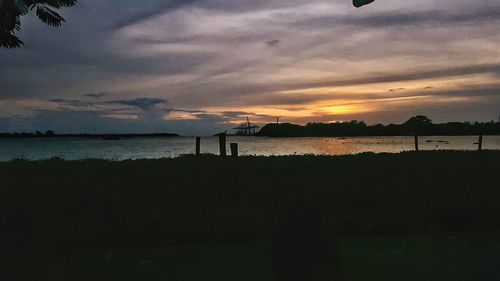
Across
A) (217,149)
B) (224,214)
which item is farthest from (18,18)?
(217,149)

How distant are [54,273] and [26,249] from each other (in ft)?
4.54

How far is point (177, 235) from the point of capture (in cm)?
924

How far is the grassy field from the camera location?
6496 mm

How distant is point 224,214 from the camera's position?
1055 cm

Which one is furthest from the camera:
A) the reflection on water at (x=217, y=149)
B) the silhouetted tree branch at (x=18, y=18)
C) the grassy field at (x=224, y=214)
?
the reflection on water at (x=217, y=149)

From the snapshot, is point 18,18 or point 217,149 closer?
point 18,18

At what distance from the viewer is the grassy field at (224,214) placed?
21.3 ft

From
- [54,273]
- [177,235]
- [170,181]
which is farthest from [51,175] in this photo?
[54,273]

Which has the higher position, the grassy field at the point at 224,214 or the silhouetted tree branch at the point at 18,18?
the silhouetted tree branch at the point at 18,18

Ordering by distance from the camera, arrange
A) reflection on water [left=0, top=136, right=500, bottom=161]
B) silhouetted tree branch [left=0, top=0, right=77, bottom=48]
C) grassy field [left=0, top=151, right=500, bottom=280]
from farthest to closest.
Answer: reflection on water [left=0, top=136, right=500, bottom=161]
silhouetted tree branch [left=0, top=0, right=77, bottom=48]
grassy field [left=0, top=151, right=500, bottom=280]

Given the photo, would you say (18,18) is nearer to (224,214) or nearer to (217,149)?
(224,214)

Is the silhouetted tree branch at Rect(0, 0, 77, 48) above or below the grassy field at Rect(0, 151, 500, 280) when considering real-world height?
above

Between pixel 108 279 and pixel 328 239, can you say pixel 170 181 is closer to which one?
pixel 108 279

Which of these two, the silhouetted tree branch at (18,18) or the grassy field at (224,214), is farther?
the silhouetted tree branch at (18,18)
